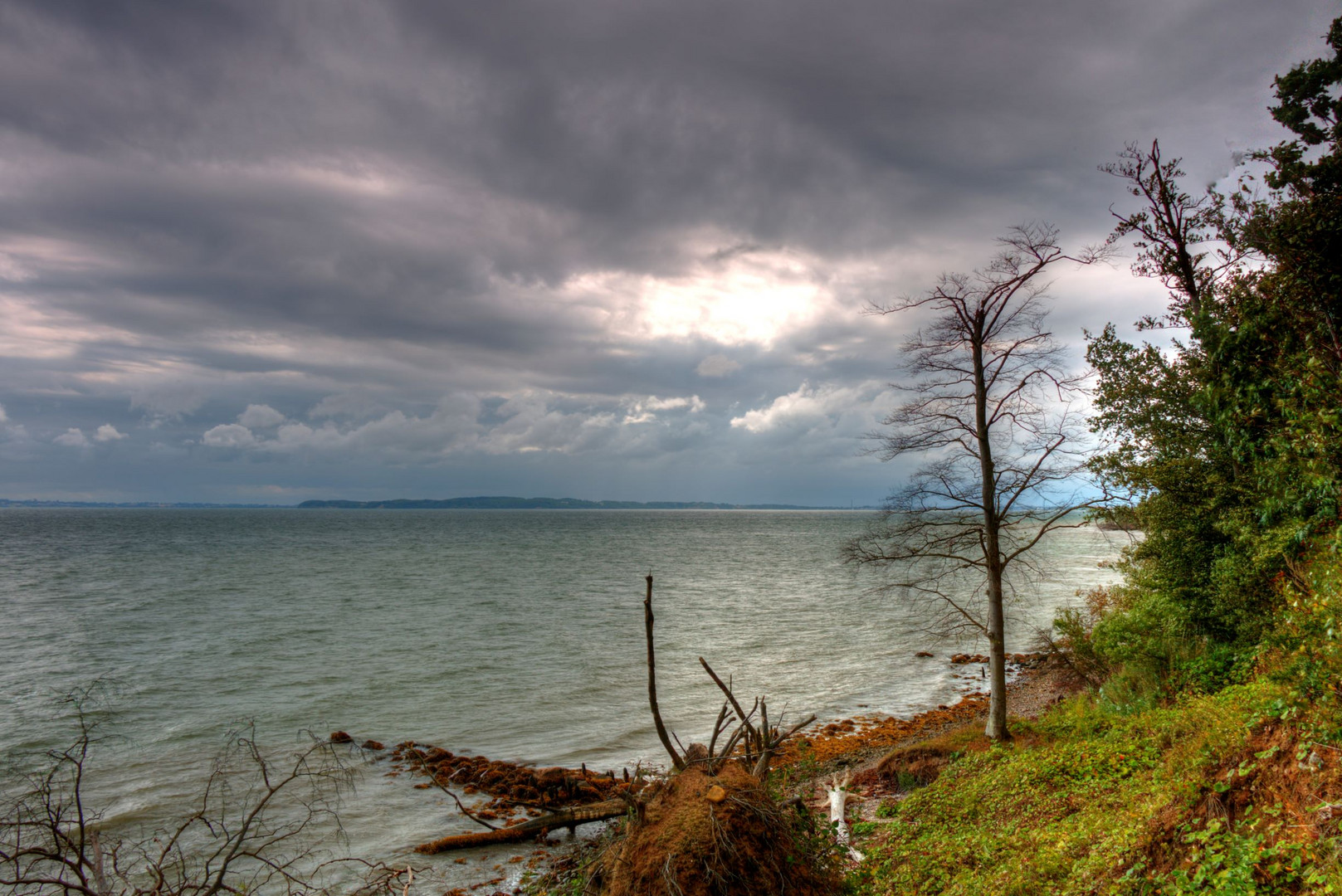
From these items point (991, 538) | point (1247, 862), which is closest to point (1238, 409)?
point (991, 538)

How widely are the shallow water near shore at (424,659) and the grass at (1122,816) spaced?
4607 mm

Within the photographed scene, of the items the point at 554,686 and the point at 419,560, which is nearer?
the point at 554,686

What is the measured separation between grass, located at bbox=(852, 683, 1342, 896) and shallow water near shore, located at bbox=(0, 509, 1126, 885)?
4.61 m

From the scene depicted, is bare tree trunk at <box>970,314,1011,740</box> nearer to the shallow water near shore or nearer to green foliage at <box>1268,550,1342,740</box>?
the shallow water near shore

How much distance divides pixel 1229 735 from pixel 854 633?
96.7ft

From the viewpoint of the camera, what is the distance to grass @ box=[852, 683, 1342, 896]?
5.82 metres

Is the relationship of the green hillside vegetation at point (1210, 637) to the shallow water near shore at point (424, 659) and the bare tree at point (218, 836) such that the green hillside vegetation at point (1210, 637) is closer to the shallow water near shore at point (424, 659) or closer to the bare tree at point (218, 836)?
the shallow water near shore at point (424, 659)

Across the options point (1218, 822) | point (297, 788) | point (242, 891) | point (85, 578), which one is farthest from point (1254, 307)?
point (85, 578)

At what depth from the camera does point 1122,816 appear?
799 cm

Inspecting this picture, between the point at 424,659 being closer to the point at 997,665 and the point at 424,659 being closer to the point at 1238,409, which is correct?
the point at 997,665

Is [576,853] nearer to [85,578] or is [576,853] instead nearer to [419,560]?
[85,578]

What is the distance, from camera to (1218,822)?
246 inches

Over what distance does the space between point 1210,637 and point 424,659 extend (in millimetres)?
27830

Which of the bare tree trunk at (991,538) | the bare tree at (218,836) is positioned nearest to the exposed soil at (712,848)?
the bare tree at (218,836)
